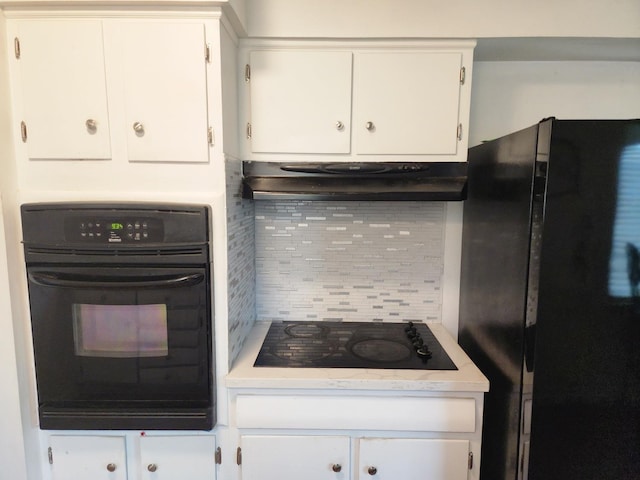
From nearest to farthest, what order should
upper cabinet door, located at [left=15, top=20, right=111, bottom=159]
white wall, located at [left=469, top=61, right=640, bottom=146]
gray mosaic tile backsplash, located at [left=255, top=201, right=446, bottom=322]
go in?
1. upper cabinet door, located at [left=15, top=20, right=111, bottom=159]
2. white wall, located at [left=469, top=61, right=640, bottom=146]
3. gray mosaic tile backsplash, located at [left=255, top=201, right=446, bottom=322]

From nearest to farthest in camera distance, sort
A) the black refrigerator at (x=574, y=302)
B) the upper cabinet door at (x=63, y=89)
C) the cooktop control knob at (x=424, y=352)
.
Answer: the black refrigerator at (x=574, y=302) < the upper cabinet door at (x=63, y=89) < the cooktop control knob at (x=424, y=352)

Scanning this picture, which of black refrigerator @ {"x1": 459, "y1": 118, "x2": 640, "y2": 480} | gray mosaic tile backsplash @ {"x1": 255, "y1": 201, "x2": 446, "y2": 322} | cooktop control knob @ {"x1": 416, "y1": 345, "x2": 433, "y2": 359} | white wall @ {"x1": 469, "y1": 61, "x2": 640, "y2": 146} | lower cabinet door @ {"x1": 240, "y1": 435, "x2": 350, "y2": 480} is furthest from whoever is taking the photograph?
gray mosaic tile backsplash @ {"x1": 255, "y1": 201, "x2": 446, "y2": 322}

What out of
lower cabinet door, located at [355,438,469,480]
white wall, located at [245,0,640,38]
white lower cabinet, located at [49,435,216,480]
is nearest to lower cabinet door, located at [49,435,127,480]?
white lower cabinet, located at [49,435,216,480]

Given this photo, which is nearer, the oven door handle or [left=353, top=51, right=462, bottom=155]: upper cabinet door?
the oven door handle

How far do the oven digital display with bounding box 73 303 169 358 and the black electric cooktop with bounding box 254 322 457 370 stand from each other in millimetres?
382

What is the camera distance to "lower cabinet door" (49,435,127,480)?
1.38 meters

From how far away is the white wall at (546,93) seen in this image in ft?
5.77

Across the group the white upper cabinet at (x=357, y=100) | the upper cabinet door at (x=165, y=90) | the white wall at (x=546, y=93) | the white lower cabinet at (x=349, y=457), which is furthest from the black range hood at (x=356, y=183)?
the white lower cabinet at (x=349, y=457)

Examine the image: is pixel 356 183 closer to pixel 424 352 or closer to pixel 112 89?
pixel 424 352

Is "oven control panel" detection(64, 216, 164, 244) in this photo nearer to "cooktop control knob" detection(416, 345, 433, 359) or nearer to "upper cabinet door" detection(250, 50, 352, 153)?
"upper cabinet door" detection(250, 50, 352, 153)

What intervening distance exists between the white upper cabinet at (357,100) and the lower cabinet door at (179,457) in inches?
44.7

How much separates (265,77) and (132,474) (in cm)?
161

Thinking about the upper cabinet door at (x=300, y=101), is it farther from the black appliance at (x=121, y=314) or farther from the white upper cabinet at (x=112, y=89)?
the black appliance at (x=121, y=314)

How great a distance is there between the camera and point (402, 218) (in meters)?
1.86
